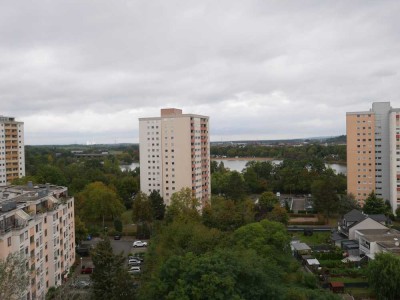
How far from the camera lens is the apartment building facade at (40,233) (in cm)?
1359

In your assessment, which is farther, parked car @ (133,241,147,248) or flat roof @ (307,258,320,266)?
parked car @ (133,241,147,248)

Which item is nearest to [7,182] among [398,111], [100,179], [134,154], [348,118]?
[100,179]

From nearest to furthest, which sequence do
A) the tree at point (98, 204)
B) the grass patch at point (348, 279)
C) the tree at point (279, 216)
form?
the grass patch at point (348, 279) → the tree at point (279, 216) → the tree at point (98, 204)

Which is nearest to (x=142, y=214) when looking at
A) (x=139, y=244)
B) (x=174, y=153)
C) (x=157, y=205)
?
(x=157, y=205)

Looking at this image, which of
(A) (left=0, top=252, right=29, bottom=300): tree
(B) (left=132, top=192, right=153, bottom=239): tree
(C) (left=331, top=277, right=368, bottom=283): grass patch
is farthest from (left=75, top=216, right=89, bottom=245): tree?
(A) (left=0, top=252, right=29, bottom=300): tree

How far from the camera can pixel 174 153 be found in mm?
30844

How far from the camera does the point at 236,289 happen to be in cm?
1052

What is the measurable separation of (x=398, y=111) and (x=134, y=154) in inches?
2656

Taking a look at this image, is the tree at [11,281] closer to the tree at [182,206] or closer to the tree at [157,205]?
the tree at [182,206]

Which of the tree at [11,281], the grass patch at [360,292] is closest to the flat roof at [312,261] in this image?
the grass patch at [360,292]

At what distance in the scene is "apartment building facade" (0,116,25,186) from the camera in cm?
3653

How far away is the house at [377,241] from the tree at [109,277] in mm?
10915

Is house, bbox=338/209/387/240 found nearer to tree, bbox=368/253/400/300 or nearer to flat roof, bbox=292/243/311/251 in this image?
flat roof, bbox=292/243/311/251

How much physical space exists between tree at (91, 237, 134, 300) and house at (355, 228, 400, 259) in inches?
430
